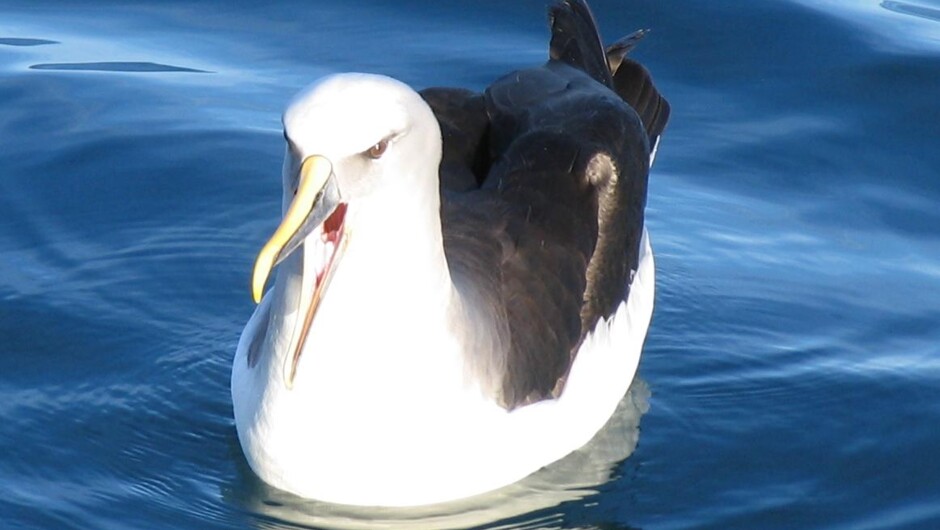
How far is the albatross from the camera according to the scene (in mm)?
6988

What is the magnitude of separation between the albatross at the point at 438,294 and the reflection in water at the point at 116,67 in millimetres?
3870

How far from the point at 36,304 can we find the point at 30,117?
8.64 feet

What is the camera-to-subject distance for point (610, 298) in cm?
888

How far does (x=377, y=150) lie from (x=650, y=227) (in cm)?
440

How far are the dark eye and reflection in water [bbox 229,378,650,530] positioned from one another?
1.42 m

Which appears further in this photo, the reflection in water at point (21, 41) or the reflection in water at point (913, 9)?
the reflection in water at point (913, 9)

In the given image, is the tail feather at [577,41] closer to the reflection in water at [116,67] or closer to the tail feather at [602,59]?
the tail feather at [602,59]

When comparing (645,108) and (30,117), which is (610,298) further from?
(30,117)

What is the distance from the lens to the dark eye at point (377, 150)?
6924 mm

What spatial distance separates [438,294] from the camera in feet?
24.5

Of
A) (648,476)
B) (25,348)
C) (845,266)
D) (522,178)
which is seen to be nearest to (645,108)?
(845,266)

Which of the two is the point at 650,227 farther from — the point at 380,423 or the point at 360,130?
the point at 360,130

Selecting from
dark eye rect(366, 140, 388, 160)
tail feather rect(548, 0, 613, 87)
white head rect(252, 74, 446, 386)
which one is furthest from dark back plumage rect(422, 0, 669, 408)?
dark eye rect(366, 140, 388, 160)

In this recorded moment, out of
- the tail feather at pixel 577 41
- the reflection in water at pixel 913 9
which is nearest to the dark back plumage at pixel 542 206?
the tail feather at pixel 577 41
